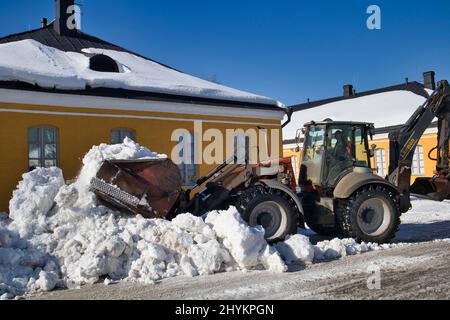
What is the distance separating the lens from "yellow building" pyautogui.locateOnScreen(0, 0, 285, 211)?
32.1 feet

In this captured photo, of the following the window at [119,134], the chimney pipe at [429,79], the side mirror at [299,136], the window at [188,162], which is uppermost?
the chimney pipe at [429,79]

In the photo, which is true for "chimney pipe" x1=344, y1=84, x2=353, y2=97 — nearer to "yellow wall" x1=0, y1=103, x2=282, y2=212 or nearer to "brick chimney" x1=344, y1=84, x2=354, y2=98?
"brick chimney" x1=344, y1=84, x2=354, y2=98

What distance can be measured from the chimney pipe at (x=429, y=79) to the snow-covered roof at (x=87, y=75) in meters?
15.8

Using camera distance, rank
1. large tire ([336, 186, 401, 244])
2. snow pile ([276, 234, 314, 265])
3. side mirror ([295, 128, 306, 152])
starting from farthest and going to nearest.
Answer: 1. side mirror ([295, 128, 306, 152])
2. large tire ([336, 186, 401, 244])
3. snow pile ([276, 234, 314, 265])

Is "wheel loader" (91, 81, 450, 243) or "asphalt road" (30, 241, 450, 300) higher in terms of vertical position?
"wheel loader" (91, 81, 450, 243)

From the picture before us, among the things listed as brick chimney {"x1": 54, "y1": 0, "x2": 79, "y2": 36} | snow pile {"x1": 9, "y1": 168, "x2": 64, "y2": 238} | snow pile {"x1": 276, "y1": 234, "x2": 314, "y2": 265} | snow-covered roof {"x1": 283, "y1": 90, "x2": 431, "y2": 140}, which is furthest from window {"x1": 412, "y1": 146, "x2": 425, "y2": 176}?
snow pile {"x1": 9, "y1": 168, "x2": 64, "y2": 238}

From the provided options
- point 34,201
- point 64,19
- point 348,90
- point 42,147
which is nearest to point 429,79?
point 348,90

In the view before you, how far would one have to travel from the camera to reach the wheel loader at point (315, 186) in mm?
6949

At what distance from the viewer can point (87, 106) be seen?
1070cm

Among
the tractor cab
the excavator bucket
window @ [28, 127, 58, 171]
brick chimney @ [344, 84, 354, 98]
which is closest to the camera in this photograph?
the excavator bucket

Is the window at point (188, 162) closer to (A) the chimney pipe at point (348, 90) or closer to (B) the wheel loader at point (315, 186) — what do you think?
(B) the wheel loader at point (315, 186)

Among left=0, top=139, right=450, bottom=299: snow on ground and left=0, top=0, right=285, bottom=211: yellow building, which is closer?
left=0, top=139, right=450, bottom=299: snow on ground

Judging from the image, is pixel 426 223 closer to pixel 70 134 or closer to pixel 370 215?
pixel 370 215

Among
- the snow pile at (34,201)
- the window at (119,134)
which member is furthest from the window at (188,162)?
the snow pile at (34,201)
